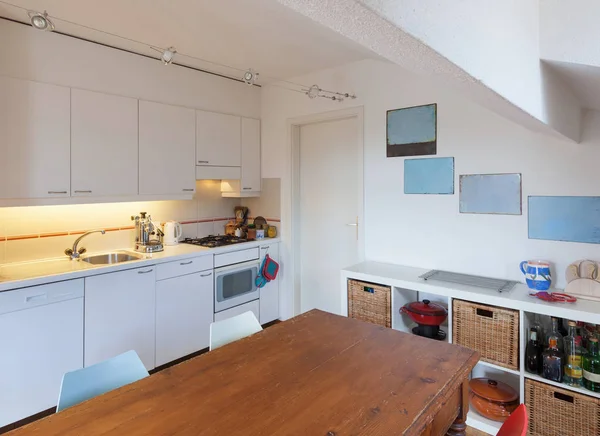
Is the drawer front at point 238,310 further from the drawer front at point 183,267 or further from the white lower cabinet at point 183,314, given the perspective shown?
the drawer front at point 183,267

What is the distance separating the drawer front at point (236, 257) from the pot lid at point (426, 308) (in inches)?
61.9

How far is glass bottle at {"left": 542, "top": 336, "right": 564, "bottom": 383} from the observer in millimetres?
2029

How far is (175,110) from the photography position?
3254mm

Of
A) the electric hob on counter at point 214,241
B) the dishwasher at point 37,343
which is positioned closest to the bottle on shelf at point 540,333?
the electric hob on counter at point 214,241

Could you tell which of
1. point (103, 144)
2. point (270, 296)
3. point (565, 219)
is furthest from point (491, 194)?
point (103, 144)

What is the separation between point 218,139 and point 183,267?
1295mm

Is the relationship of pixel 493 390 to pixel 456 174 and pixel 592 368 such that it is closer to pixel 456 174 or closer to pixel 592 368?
pixel 592 368

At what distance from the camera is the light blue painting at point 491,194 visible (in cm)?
249

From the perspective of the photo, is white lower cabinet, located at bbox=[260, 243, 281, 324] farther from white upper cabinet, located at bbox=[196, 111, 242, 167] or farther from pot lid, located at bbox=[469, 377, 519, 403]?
pot lid, located at bbox=[469, 377, 519, 403]

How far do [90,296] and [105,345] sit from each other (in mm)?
372

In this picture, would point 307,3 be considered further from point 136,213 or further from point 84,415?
point 136,213

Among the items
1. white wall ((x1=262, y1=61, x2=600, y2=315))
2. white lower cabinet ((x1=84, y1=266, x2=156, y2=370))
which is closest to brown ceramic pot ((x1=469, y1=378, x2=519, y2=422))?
white wall ((x1=262, y1=61, x2=600, y2=315))

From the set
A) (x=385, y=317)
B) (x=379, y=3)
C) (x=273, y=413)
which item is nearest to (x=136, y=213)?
(x=385, y=317)

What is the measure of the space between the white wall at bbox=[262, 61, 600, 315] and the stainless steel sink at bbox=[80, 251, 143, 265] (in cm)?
199
